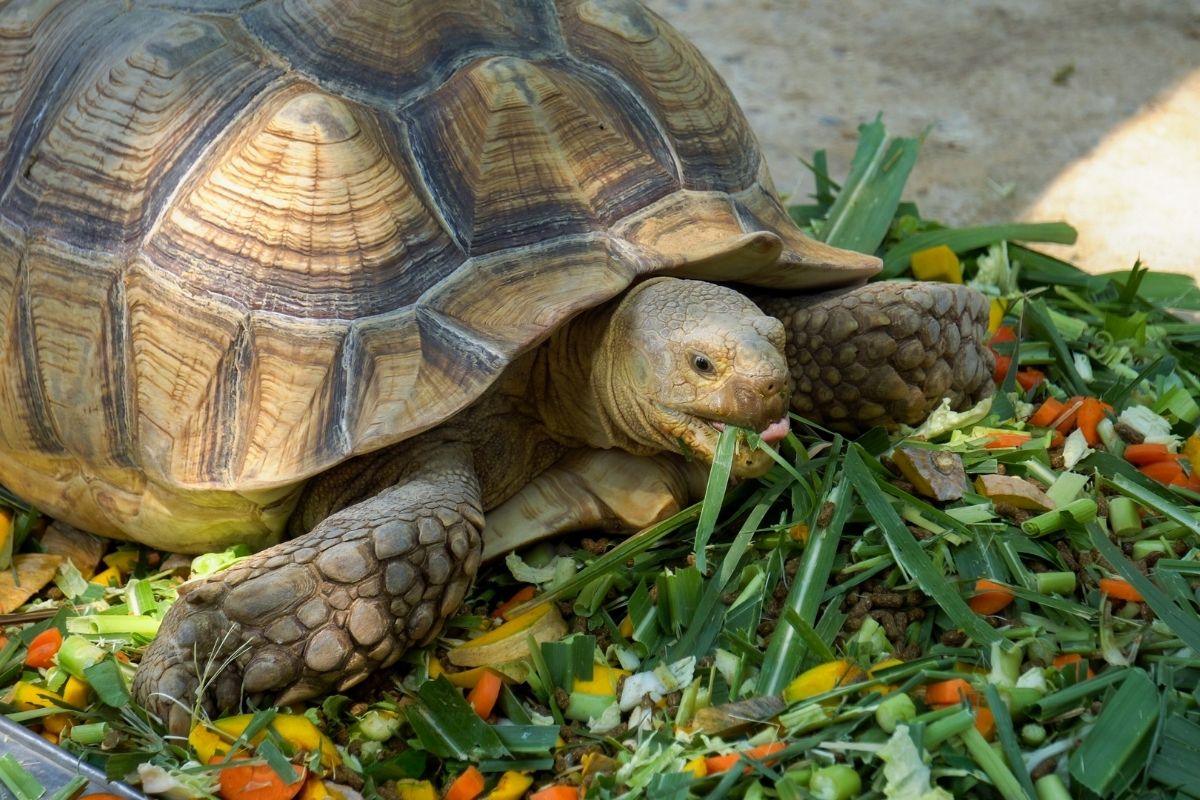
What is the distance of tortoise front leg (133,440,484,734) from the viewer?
8.12 feet

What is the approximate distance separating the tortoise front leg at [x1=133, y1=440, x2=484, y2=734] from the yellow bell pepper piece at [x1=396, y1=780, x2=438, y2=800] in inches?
9.8

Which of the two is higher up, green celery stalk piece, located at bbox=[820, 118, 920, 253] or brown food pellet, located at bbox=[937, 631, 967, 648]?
green celery stalk piece, located at bbox=[820, 118, 920, 253]

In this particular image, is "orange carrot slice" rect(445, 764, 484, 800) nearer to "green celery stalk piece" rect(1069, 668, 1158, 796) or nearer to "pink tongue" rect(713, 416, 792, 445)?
"pink tongue" rect(713, 416, 792, 445)

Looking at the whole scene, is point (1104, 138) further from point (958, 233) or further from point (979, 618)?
point (979, 618)

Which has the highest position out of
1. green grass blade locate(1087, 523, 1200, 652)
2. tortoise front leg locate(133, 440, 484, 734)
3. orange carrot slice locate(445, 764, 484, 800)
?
tortoise front leg locate(133, 440, 484, 734)

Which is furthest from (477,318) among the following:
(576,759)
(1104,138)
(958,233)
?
(1104,138)

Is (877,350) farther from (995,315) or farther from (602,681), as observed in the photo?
(602,681)

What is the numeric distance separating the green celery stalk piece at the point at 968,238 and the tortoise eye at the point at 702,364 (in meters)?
1.49

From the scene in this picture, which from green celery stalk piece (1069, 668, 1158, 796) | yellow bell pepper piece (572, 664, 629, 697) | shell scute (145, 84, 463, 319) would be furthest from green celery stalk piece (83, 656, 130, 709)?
green celery stalk piece (1069, 668, 1158, 796)

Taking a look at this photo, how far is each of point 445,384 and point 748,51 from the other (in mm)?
4271

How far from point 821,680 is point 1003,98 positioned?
427cm

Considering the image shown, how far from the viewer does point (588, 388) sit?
2.92 m

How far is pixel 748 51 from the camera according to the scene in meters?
6.38

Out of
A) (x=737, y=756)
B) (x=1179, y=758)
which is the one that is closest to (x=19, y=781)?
(x=737, y=756)
